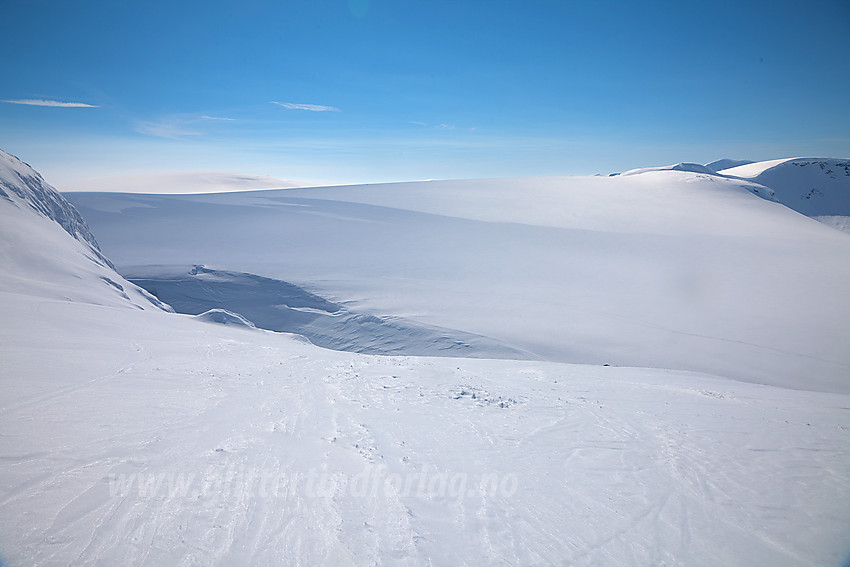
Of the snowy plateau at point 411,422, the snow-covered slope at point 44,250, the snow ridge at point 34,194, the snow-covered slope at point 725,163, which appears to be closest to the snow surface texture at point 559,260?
the snowy plateau at point 411,422

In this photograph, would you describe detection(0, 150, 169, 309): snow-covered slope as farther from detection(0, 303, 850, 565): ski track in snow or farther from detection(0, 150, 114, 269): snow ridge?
detection(0, 303, 850, 565): ski track in snow

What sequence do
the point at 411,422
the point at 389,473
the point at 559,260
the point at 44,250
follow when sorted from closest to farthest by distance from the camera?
the point at 389,473 < the point at 411,422 < the point at 44,250 < the point at 559,260

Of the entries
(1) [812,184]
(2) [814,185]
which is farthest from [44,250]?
(1) [812,184]

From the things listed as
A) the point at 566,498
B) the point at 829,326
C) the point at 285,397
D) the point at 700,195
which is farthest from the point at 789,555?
the point at 700,195

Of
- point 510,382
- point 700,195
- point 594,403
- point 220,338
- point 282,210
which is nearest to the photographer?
point 594,403

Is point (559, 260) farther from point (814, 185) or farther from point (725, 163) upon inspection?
point (725, 163)

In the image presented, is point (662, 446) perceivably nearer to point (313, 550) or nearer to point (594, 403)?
point (594, 403)
